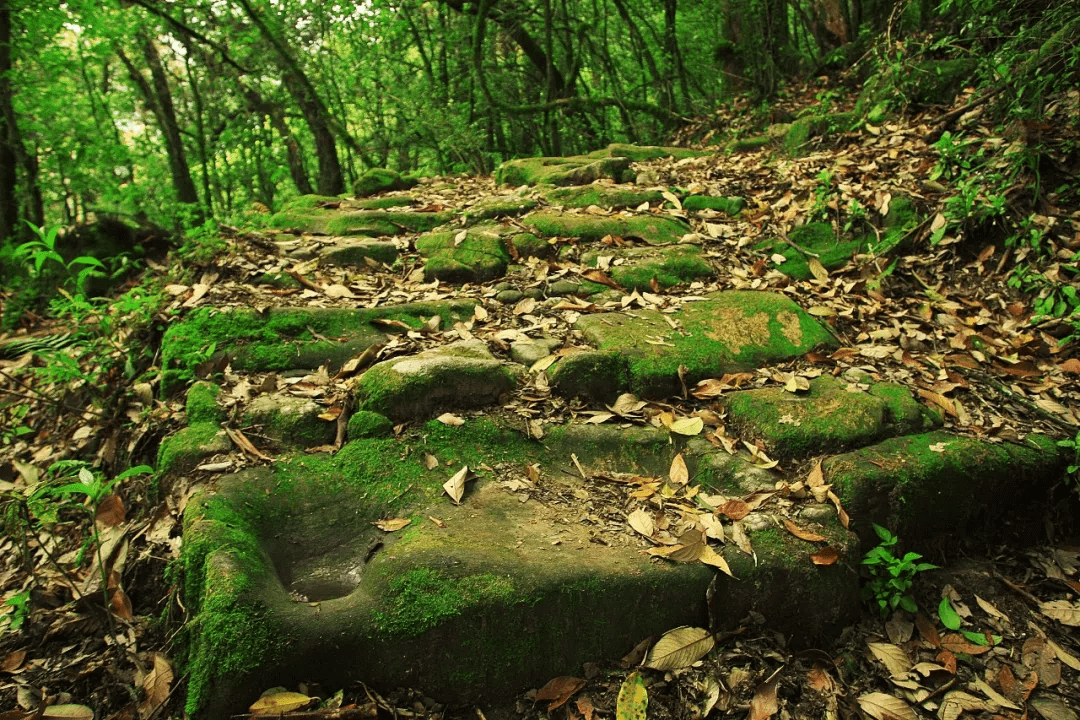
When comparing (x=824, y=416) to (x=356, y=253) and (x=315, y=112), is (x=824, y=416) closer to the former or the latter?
(x=356, y=253)

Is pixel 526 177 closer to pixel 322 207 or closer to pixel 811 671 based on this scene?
pixel 322 207

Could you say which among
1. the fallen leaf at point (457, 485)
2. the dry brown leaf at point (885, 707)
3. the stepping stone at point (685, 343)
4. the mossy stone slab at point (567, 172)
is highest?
the mossy stone slab at point (567, 172)

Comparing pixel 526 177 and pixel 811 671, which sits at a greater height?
pixel 526 177

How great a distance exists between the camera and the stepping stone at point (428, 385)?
281 cm

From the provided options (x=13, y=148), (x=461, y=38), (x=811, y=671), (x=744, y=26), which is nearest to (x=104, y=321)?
(x=811, y=671)

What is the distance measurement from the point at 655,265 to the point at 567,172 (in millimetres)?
2099

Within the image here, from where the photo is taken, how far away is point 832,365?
3.35m

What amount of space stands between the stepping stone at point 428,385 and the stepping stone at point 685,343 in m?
0.32

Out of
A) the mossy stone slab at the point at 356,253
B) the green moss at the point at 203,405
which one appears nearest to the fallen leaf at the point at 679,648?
the green moss at the point at 203,405

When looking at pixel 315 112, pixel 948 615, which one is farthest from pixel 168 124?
pixel 948 615

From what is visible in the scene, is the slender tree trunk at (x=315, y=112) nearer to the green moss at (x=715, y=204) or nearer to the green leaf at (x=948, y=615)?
the green moss at (x=715, y=204)

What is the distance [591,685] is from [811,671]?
30.4 inches

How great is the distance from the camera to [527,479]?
104 inches

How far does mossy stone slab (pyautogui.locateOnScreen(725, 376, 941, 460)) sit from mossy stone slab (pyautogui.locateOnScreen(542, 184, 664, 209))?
8.47 feet
